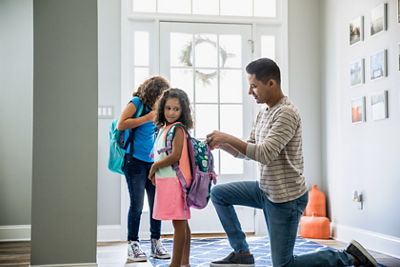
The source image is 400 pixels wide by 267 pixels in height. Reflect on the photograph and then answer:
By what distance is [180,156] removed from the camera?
283 centimetres

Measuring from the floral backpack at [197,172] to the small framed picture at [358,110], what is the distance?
1625 millimetres

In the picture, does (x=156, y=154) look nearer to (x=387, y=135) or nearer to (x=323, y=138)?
(x=387, y=135)

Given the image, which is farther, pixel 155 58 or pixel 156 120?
pixel 155 58

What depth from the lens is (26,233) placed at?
4.53 meters

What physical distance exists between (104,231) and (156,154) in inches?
70.8

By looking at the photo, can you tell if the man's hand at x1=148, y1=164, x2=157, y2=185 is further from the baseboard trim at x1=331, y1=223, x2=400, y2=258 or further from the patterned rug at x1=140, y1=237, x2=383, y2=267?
the baseboard trim at x1=331, y1=223, x2=400, y2=258

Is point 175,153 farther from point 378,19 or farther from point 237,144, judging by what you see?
point 378,19

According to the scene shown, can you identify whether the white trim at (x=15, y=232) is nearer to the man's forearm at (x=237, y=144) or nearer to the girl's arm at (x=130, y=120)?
the girl's arm at (x=130, y=120)

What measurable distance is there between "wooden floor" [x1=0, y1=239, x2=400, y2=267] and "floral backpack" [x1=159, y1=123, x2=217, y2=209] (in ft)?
2.20

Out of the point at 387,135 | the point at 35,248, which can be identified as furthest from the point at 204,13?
the point at 35,248

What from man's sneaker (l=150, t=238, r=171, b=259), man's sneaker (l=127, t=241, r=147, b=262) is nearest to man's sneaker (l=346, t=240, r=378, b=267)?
man's sneaker (l=150, t=238, r=171, b=259)

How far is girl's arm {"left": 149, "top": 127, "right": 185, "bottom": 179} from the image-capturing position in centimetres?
280

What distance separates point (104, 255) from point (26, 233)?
1178 millimetres

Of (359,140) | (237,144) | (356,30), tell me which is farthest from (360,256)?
(356,30)
